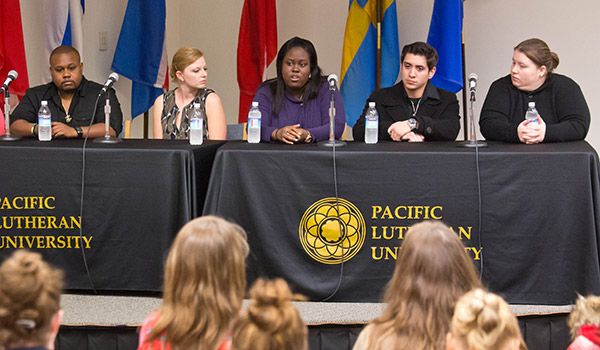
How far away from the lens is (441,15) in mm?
5387

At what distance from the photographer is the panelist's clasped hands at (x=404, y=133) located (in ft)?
12.6

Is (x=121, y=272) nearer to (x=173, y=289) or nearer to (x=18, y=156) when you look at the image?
(x=18, y=156)

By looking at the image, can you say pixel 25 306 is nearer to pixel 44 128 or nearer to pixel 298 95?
pixel 44 128

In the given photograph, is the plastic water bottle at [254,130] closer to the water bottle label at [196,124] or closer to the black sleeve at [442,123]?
the water bottle label at [196,124]

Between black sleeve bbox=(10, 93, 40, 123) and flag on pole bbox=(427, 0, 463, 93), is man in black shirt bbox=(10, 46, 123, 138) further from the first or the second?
flag on pole bbox=(427, 0, 463, 93)

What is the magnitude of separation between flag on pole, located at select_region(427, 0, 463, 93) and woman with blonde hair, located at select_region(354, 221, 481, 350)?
355 centimetres

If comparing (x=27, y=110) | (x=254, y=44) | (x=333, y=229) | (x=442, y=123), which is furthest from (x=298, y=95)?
(x=254, y=44)

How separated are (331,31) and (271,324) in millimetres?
4984

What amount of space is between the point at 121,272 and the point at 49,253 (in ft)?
1.14

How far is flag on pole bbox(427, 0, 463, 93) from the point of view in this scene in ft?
17.4

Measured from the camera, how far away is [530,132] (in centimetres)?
342

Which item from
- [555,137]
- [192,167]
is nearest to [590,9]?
[555,137]

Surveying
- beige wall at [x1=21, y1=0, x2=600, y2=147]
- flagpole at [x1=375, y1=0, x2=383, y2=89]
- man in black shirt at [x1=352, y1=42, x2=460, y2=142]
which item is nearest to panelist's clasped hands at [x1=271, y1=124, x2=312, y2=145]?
man in black shirt at [x1=352, y1=42, x2=460, y2=142]

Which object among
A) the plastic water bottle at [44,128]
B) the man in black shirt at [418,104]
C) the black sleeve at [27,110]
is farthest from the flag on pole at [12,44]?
the man in black shirt at [418,104]
